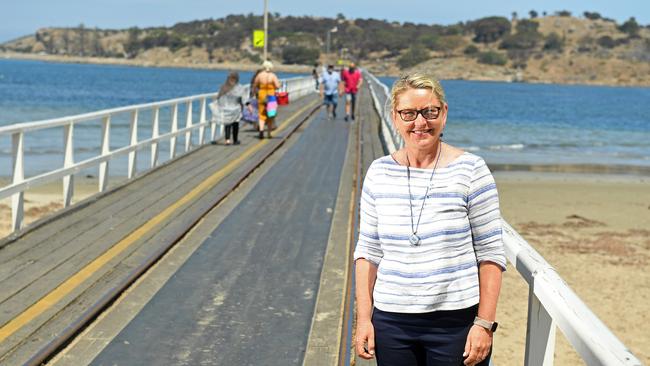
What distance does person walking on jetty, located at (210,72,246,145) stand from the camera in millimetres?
20859

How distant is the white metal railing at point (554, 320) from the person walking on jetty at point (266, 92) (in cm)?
1738

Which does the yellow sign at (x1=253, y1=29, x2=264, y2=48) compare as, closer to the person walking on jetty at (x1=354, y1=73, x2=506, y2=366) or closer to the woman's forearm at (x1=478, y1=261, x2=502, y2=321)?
the person walking on jetty at (x1=354, y1=73, x2=506, y2=366)

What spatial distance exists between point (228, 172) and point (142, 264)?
284 inches

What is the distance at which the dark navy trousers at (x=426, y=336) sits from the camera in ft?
11.7

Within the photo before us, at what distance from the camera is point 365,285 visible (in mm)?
3766

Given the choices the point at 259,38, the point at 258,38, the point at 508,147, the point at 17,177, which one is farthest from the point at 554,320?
the point at 508,147

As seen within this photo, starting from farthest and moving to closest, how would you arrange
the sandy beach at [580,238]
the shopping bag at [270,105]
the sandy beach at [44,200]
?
the shopping bag at [270,105] → the sandy beach at [44,200] → the sandy beach at [580,238]

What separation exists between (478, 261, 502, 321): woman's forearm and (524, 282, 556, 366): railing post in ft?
→ 0.93

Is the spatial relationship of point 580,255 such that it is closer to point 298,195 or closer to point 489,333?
point 298,195

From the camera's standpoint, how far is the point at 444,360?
3568mm

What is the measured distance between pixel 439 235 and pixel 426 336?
39 centimetres

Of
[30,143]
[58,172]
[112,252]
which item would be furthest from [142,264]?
[30,143]

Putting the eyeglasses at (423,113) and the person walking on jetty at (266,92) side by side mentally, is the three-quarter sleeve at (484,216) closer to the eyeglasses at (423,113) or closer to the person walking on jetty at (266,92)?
the eyeglasses at (423,113)

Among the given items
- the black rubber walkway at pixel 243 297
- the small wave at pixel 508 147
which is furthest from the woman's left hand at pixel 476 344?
the small wave at pixel 508 147
